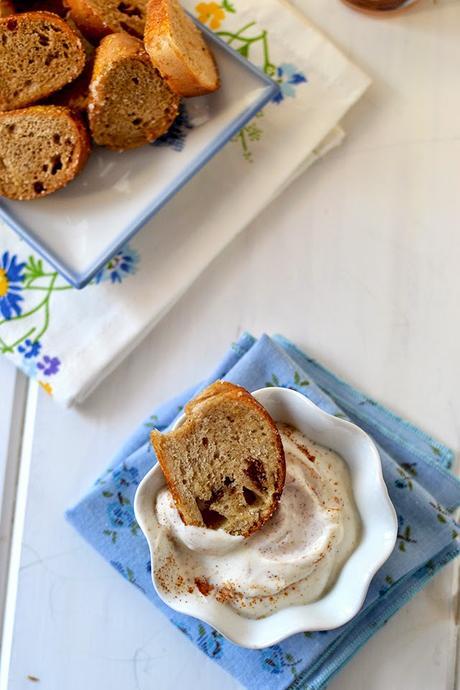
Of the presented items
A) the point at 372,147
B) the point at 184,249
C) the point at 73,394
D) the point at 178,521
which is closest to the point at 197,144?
the point at 184,249

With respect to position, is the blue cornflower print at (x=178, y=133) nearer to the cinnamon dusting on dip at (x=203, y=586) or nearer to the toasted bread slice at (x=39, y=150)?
the toasted bread slice at (x=39, y=150)

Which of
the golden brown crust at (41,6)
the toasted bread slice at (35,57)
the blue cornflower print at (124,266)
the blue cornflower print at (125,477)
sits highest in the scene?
the golden brown crust at (41,6)

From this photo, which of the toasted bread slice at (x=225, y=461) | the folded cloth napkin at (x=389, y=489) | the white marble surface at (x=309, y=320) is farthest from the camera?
the white marble surface at (x=309, y=320)

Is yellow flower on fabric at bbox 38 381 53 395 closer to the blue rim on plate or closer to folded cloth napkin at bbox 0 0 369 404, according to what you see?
folded cloth napkin at bbox 0 0 369 404

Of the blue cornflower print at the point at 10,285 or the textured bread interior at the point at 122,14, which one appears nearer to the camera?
the textured bread interior at the point at 122,14

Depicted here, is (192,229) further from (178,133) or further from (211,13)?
(211,13)

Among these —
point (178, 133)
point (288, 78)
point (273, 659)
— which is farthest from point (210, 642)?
point (288, 78)

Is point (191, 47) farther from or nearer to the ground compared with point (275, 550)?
farther from the ground

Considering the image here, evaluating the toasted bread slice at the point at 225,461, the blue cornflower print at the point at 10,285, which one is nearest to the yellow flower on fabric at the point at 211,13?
the blue cornflower print at the point at 10,285
